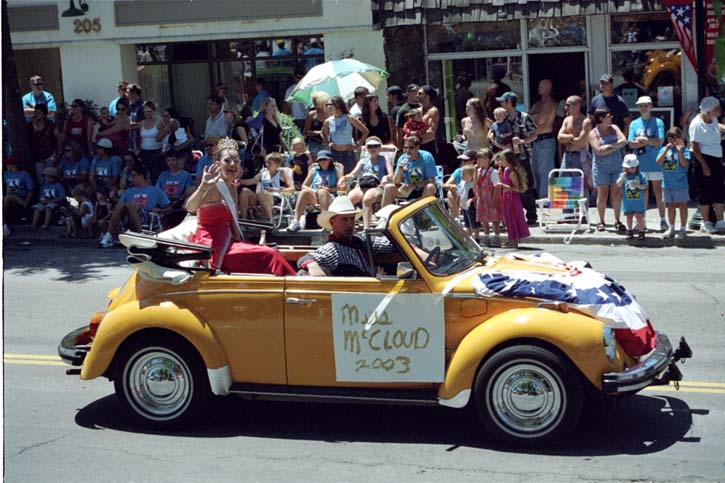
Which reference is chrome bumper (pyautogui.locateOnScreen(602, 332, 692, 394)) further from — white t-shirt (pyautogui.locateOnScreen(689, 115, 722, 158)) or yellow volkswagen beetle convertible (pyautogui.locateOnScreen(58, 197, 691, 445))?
white t-shirt (pyautogui.locateOnScreen(689, 115, 722, 158))

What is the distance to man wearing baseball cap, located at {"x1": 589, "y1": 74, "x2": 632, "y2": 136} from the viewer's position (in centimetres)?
1769

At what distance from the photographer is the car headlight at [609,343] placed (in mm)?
7473

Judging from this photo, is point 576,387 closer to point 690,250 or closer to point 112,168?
point 690,250

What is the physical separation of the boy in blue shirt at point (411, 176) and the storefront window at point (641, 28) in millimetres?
5655

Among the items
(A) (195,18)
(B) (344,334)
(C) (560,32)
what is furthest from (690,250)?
(A) (195,18)

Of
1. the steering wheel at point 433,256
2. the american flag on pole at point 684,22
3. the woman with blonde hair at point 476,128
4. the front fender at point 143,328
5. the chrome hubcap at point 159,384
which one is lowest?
the chrome hubcap at point 159,384

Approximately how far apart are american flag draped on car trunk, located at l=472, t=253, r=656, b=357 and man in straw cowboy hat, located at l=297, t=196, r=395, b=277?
34.6 inches

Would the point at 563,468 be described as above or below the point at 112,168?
below

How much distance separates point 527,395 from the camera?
7555 millimetres

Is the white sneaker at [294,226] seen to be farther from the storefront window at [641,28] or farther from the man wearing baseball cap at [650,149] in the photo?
the storefront window at [641,28]

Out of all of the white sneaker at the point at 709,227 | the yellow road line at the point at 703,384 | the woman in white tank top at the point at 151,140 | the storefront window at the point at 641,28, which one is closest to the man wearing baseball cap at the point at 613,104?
the storefront window at the point at 641,28

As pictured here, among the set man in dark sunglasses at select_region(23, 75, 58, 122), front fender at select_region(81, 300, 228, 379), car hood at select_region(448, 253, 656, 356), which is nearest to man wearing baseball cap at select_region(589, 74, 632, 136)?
car hood at select_region(448, 253, 656, 356)

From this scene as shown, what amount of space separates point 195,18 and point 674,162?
10112mm

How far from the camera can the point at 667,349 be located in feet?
26.0
